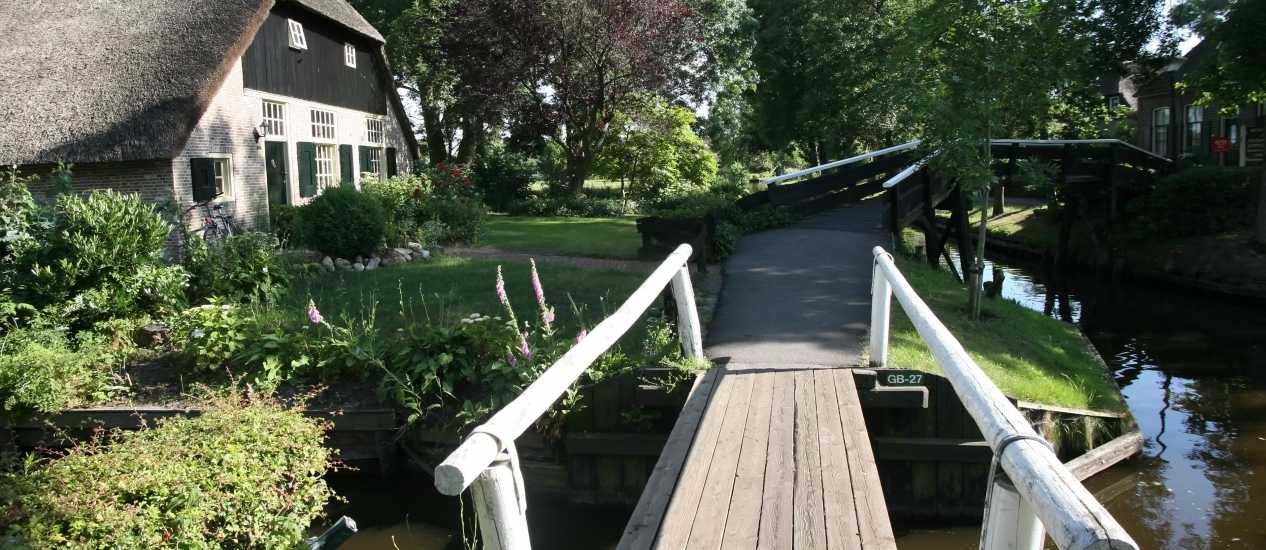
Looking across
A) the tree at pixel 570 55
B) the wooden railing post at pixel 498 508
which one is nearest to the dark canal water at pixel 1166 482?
the wooden railing post at pixel 498 508

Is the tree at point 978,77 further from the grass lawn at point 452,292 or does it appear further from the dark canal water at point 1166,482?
the grass lawn at point 452,292

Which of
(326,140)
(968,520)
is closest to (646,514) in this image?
(968,520)

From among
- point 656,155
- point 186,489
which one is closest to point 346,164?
point 656,155

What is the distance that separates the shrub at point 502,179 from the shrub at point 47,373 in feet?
70.2

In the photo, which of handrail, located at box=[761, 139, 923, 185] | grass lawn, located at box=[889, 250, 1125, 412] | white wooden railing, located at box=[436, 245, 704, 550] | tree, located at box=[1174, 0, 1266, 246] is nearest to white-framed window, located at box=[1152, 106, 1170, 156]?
tree, located at box=[1174, 0, 1266, 246]

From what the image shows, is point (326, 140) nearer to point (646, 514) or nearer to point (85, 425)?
point (85, 425)

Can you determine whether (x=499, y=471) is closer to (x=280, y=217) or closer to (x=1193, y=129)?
(x=280, y=217)

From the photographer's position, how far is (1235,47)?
18781mm

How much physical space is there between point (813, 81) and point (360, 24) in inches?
737

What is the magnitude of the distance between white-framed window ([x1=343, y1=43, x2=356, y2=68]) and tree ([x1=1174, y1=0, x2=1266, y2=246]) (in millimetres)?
18146

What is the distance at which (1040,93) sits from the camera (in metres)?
11.7

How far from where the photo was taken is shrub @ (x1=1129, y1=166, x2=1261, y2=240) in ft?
69.3

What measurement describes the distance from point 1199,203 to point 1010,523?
22460 millimetres

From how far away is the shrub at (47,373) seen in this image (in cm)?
853
